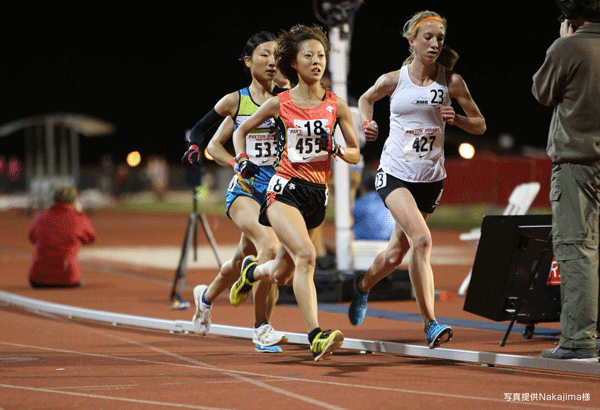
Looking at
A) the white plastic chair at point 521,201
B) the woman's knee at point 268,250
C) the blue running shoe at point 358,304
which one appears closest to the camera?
the woman's knee at point 268,250

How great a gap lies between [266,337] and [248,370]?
2.88ft

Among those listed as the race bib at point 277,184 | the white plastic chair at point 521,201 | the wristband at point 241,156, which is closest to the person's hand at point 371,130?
the race bib at point 277,184

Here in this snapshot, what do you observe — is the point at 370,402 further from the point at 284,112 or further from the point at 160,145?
the point at 160,145

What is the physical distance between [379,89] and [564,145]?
172 cm

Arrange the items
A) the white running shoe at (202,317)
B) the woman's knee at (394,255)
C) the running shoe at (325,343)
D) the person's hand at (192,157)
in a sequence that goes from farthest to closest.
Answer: the white running shoe at (202,317) < the person's hand at (192,157) < the woman's knee at (394,255) < the running shoe at (325,343)

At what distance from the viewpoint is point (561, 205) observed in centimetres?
617

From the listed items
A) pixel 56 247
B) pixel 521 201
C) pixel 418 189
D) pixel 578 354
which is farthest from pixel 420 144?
pixel 56 247

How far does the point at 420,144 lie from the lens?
7148 millimetres

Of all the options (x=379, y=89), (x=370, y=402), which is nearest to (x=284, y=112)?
(x=379, y=89)

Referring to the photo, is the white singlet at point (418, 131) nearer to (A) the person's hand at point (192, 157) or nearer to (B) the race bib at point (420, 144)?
(B) the race bib at point (420, 144)

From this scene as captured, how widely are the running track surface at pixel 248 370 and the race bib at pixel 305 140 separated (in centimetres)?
153

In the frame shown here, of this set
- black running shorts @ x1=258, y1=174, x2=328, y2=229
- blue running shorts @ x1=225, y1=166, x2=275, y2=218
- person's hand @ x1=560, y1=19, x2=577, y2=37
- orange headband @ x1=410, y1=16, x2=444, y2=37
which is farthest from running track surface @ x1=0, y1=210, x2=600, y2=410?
orange headband @ x1=410, y1=16, x2=444, y2=37

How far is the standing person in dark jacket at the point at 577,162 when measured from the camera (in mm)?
6012

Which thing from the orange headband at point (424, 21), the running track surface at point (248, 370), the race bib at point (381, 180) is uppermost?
the orange headband at point (424, 21)
